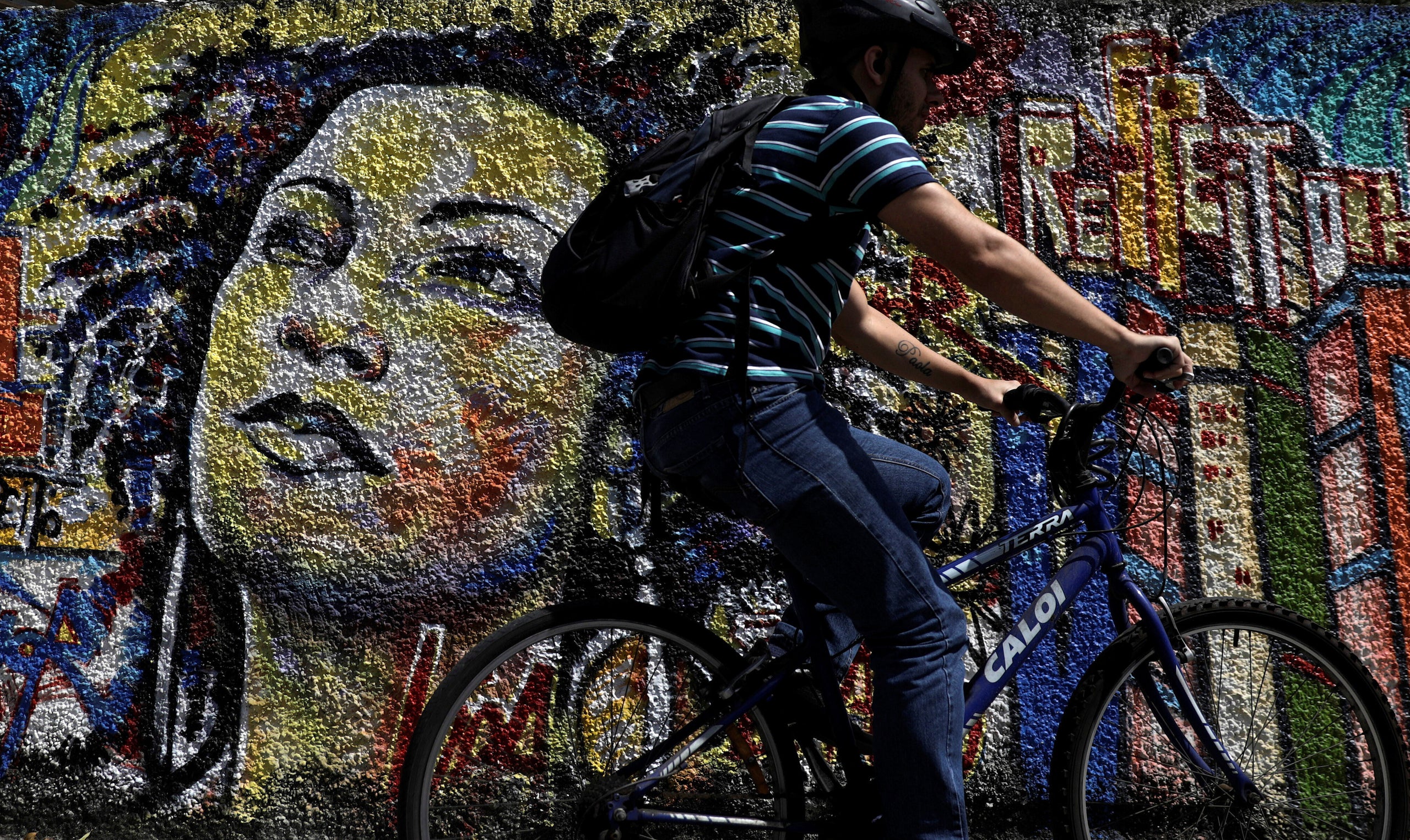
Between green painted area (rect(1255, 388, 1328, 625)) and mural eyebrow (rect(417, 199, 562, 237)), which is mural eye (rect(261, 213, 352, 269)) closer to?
mural eyebrow (rect(417, 199, 562, 237))

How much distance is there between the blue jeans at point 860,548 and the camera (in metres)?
1.91

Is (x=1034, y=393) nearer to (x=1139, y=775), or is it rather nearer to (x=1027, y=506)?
(x=1027, y=506)

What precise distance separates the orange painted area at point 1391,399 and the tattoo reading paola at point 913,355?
5.22ft

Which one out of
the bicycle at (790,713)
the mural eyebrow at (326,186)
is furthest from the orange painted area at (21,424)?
the bicycle at (790,713)

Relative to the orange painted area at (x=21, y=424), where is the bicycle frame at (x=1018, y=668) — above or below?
below

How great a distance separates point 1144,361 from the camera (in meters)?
1.88

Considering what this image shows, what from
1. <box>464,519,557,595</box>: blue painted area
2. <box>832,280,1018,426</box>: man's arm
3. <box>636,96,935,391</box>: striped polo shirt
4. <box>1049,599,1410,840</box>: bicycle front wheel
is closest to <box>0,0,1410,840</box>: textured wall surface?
<box>464,519,557,595</box>: blue painted area

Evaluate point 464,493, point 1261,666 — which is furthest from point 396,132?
point 1261,666

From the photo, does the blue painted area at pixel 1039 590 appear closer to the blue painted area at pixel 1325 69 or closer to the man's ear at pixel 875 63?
the blue painted area at pixel 1325 69

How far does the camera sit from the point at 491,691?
7.35 ft

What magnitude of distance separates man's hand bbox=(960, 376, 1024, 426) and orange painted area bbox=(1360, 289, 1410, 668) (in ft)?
4.65

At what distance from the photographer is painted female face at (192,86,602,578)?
3.04 metres

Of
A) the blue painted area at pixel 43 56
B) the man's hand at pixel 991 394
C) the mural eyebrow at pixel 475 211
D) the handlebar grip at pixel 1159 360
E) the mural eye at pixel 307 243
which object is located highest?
the blue painted area at pixel 43 56

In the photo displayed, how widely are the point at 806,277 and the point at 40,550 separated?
2.47m
